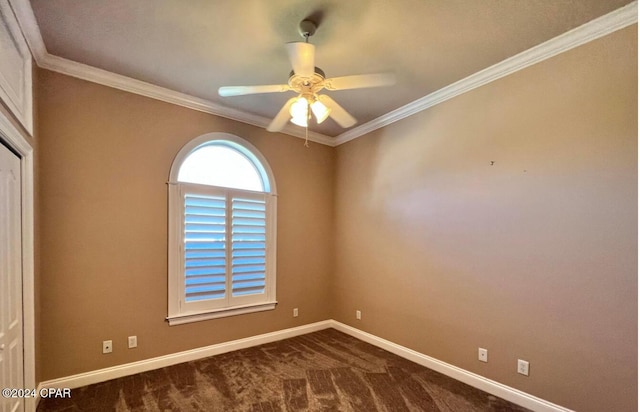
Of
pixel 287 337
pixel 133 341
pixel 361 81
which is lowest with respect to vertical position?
pixel 287 337

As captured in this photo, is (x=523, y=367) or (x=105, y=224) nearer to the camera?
(x=523, y=367)

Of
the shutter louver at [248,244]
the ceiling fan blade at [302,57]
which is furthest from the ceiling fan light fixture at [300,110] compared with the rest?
the shutter louver at [248,244]

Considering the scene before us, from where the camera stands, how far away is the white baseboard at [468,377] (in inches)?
96.6

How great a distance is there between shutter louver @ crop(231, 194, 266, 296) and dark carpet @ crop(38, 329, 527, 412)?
0.77 m

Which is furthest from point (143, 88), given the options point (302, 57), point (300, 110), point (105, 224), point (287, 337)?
point (287, 337)

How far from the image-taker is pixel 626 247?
6.86ft

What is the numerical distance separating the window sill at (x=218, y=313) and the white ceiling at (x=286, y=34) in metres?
2.40

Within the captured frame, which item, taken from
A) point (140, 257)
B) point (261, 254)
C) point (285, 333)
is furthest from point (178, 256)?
point (285, 333)

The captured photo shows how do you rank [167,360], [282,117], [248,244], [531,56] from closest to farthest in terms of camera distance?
[531,56] < [282,117] < [167,360] < [248,244]

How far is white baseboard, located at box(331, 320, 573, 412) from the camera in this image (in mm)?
2453

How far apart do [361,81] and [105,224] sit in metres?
2.62

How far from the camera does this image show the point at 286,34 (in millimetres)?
2326

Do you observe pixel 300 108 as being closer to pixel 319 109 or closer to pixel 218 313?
pixel 319 109

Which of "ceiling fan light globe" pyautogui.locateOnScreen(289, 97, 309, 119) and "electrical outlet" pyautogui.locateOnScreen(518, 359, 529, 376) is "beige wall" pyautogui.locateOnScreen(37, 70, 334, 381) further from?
"electrical outlet" pyautogui.locateOnScreen(518, 359, 529, 376)
